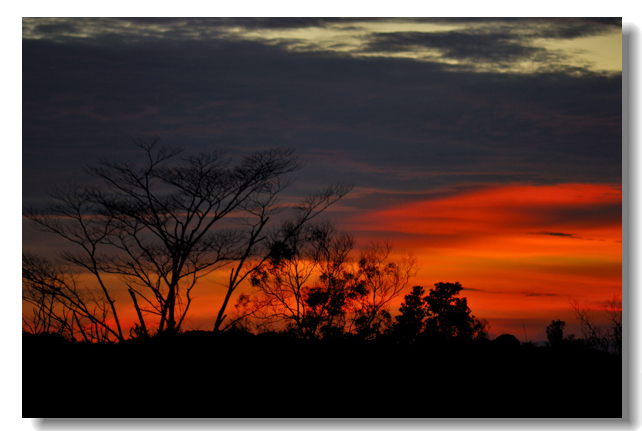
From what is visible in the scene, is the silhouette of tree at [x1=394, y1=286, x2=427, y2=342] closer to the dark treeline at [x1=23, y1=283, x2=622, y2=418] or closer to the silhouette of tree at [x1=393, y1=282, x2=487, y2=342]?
the silhouette of tree at [x1=393, y1=282, x2=487, y2=342]

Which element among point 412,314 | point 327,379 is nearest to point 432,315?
point 412,314

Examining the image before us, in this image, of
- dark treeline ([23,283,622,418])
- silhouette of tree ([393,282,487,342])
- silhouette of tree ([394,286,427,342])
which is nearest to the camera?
dark treeline ([23,283,622,418])

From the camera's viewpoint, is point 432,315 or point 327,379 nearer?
point 327,379

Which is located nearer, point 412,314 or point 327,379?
point 327,379

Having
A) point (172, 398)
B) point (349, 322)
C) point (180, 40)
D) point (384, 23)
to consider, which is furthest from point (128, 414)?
point (349, 322)

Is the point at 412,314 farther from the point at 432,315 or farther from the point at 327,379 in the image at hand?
the point at 327,379

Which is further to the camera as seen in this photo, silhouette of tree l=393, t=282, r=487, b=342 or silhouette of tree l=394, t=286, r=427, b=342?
silhouette of tree l=394, t=286, r=427, b=342

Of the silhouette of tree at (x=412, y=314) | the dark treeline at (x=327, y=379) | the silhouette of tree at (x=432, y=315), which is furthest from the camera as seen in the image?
the silhouette of tree at (x=412, y=314)

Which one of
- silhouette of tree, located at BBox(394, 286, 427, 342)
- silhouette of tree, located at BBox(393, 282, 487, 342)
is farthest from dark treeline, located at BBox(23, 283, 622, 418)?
silhouette of tree, located at BBox(394, 286, 427, 342)

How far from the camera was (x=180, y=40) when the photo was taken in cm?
622

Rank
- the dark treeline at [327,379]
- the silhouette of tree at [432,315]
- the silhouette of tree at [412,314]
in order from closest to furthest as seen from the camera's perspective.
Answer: the dark treeline at [327,379], the silhouette of tree at [432,315], the silhouette of tree at [412,314]

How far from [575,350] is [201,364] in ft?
14.8

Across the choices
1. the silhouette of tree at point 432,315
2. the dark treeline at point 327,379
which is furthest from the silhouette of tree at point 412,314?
the dark treeline at point 327,379

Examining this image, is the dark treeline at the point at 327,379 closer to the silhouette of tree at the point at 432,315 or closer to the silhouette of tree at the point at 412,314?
the silhouette of tree at the point at 432,315
